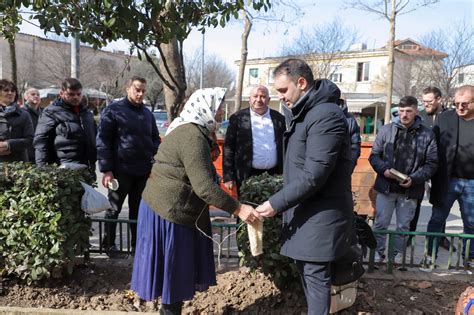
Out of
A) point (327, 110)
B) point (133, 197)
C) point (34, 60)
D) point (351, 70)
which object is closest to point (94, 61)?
point (34, 60)

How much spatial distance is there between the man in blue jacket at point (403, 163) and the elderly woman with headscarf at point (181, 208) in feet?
7.11

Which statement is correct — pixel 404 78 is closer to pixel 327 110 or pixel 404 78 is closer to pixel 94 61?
pixel 94 61

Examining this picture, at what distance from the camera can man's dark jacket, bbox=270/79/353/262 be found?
2.34m

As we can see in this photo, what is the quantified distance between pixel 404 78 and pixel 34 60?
33.0 meters

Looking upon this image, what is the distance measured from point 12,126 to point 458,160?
15.6 ft

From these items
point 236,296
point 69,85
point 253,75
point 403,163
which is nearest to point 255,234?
point 236,296

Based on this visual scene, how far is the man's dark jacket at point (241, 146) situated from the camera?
439 cm

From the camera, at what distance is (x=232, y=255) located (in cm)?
425

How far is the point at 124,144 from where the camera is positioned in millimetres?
4254

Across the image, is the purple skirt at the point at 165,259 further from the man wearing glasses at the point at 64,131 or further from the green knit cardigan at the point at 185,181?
the man wearing glasses at the point at 64,131

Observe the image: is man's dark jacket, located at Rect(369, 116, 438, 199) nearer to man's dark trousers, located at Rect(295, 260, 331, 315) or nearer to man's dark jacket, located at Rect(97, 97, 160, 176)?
man's dark trousers, located at Rect(295, 260, 331, 315)

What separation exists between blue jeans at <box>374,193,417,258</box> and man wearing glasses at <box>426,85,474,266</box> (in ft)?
1.11

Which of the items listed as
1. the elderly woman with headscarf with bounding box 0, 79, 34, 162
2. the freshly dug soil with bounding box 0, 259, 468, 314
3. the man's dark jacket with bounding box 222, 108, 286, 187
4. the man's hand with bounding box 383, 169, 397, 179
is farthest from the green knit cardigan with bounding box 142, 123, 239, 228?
the elderly woman with headscarf with bounding box 0, 79, 34, 162

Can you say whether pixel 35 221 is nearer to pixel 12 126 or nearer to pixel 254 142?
pixel 12 126
